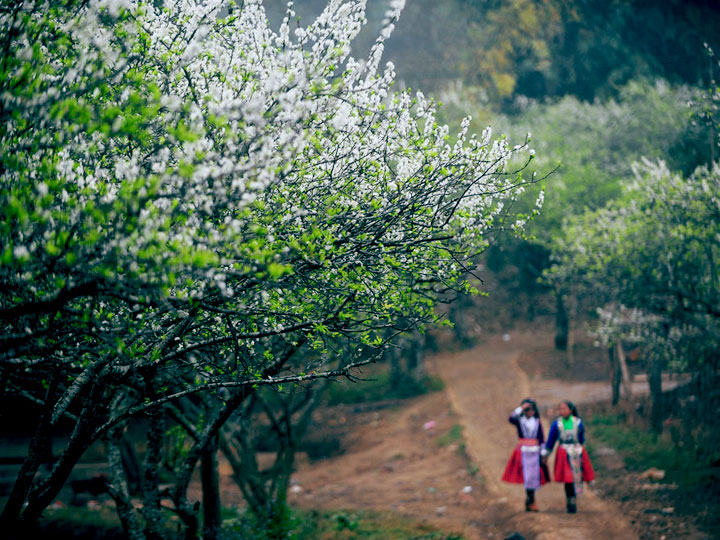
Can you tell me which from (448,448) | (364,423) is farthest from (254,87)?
(364,423)

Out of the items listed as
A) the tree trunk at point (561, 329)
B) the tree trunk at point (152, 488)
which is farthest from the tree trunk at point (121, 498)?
the tree trunk at point (561, 329)

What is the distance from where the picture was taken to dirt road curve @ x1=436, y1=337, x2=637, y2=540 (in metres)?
11.2

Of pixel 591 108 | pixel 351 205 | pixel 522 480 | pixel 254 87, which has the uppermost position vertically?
pixel 591 108

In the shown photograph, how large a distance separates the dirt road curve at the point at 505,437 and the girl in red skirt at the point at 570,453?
849 millimetres

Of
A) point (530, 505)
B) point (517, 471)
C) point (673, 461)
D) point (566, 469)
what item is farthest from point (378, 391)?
point (566, 469)

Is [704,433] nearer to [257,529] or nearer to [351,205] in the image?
[257,529]

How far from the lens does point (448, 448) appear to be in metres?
21.2

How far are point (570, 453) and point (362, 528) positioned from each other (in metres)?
5.19

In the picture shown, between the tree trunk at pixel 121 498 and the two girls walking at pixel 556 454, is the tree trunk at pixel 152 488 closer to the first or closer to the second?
the tree trunk at pixel 121 498

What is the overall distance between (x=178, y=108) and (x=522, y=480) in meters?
10.6

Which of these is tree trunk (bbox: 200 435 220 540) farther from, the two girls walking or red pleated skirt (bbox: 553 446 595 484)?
red pleated skirt (bbox: 553 446 595 484)

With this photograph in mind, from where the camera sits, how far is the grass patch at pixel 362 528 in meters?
12.1

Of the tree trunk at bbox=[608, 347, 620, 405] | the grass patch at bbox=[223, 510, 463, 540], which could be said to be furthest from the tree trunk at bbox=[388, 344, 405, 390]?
the grass patch at bbox=[223, 510, 463, 540]

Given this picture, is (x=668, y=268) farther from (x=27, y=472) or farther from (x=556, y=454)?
(x=27, y=472)
